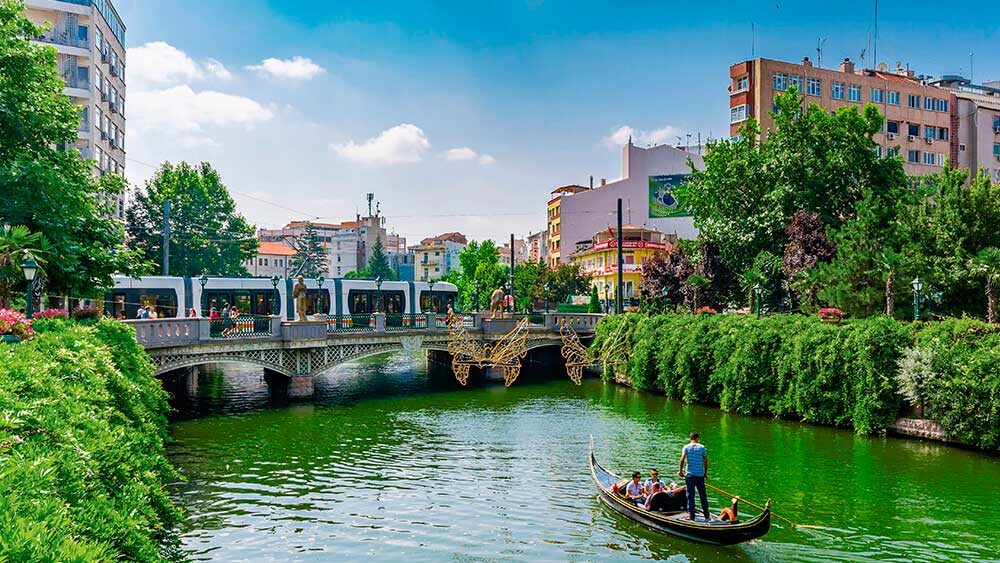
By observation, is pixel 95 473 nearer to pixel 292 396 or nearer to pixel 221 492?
pixel 221 492

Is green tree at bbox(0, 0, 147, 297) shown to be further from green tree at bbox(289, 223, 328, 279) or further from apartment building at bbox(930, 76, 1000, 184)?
green tree at bbox(289, 223, 328, 279)

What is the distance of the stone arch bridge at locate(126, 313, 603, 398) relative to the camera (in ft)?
103

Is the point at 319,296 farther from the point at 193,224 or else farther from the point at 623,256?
the point at 623,256

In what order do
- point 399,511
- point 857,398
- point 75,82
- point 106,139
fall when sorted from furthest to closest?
point 106,139, point 75,82, point 857,398, point 399,511

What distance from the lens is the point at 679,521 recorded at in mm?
16078

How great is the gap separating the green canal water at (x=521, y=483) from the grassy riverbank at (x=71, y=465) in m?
5.17

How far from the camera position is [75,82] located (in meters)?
46.3

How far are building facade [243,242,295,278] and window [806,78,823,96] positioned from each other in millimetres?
89395

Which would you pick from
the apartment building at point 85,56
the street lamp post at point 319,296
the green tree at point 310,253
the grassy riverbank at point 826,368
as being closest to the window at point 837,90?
the grassy riverbank at point 826,368

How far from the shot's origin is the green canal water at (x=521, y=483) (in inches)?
647

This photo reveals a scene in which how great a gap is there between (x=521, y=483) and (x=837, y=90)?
56454mm

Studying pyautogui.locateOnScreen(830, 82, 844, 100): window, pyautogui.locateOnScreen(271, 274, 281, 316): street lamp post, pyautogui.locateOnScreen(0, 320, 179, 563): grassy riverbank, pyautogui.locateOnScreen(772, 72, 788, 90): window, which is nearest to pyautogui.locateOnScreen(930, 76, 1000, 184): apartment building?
pyautogui.locateOnScreen(830, 82, 844, 100): window

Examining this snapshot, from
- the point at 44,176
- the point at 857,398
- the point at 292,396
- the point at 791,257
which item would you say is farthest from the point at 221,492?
the point at 791,257

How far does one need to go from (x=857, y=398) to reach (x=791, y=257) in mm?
12337
